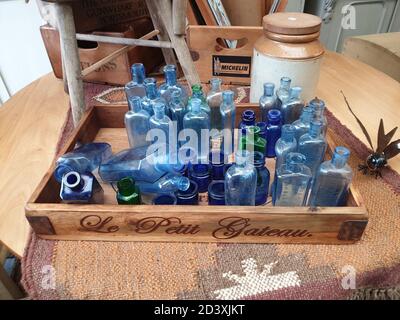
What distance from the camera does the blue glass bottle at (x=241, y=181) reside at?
43cm

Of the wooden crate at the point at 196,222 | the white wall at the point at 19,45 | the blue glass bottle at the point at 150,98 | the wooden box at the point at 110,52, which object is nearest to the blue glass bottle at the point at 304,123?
the wooden crate at the point at 196,222

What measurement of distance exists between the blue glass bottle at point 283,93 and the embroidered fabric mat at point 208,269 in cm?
28

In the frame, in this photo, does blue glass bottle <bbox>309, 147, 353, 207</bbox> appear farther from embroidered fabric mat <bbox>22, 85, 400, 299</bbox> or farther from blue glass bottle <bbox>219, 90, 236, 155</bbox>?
blue glass bottle <bbox>219, 90, 236, 155</bbox>

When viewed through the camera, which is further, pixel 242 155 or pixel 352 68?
pixel 352 68

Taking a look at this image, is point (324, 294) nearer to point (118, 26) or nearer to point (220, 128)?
point (220, 128)

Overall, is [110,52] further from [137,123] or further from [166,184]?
[166,184]

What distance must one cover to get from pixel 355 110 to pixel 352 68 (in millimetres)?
269

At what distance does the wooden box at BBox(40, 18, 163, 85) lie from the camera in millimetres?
827

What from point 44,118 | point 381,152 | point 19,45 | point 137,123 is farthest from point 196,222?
point 19,45

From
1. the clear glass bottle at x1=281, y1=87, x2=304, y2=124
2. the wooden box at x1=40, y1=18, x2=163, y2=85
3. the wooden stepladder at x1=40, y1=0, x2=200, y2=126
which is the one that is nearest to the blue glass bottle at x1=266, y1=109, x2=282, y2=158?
the clear glass bottle at x1=281, y1=87, x2=304, y2=124

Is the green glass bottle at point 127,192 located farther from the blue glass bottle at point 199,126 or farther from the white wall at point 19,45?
the white wall at point 19,45

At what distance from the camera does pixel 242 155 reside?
1.38ft

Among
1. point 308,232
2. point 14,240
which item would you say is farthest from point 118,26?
point 308,232
